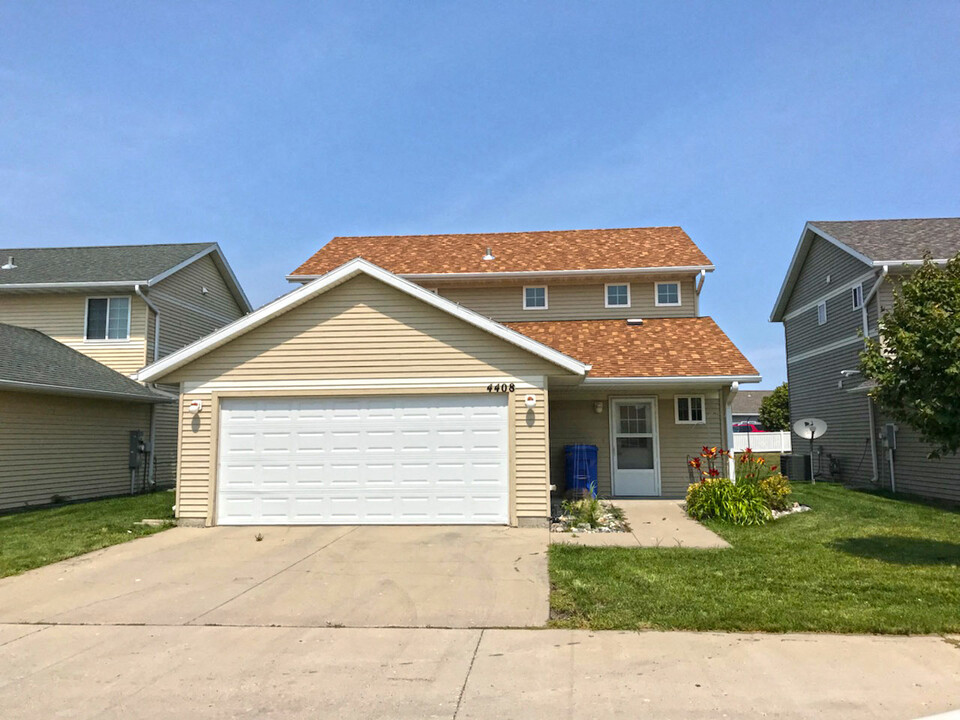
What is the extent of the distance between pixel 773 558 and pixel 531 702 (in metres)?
5.29

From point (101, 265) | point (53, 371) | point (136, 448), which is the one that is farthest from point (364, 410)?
point (101, 265)

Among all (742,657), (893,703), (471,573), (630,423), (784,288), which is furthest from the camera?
(784,288)

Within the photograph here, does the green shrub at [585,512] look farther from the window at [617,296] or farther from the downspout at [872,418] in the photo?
the downspout at [872,418]

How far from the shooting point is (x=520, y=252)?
67.5ft

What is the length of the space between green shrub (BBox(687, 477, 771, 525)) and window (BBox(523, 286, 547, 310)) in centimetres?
768

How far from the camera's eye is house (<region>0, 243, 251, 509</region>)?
50.0 feet

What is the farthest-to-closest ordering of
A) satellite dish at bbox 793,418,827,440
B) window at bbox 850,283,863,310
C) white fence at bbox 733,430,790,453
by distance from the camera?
1. white fence at bbox 733,430,790,453
2. satellite dish at bbox 793,418,827,440
3. window at bbox 850,283,863,310

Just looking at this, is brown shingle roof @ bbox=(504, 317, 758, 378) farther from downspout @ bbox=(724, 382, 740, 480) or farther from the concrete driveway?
the concrete driveway

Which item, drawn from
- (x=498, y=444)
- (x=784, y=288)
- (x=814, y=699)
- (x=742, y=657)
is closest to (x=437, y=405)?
(x=498, y=444)

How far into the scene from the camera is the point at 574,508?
40.9ft

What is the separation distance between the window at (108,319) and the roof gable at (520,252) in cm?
461

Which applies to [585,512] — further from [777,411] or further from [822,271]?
[777,411]

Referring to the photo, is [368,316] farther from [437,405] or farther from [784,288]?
[784,288]

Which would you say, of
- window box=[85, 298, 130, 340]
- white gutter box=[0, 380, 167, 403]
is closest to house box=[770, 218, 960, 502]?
white gutter box=[0, 380, 167, 403]
